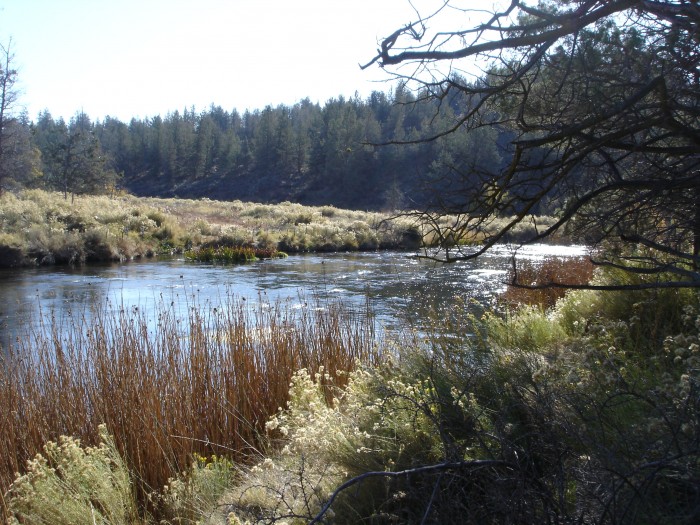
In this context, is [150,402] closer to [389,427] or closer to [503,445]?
[389,427]

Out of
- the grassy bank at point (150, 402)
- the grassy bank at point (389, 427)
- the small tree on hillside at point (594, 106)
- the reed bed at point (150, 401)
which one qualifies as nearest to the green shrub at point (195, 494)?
the grassy bank at point (389, 427)

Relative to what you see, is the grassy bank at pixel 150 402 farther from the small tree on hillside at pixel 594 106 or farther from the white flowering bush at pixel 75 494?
the small tree on hillside at pixel 594 106

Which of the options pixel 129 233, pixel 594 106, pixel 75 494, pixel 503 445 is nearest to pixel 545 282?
pixel 594 106

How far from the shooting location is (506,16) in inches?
114

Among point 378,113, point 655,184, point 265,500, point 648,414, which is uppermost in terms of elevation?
point 378,113

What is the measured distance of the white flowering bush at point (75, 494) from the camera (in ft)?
11.9

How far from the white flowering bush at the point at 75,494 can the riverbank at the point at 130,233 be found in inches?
576

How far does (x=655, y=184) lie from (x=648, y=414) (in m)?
1.12

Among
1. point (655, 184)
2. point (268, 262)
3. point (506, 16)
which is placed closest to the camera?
point (655, 184)

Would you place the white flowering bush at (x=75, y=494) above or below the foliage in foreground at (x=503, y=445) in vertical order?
below

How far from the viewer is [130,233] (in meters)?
25.2

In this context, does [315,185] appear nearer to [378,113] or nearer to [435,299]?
[378,113]

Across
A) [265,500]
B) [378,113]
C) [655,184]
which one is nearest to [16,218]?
[265,500]

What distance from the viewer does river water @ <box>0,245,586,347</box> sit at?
1134 centimetres
